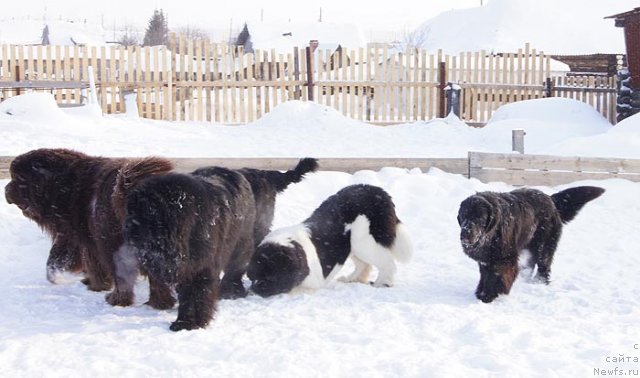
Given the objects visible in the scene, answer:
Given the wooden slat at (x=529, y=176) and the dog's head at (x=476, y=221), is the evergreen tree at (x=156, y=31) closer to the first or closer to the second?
the wooden slat at (x=529, y=176)

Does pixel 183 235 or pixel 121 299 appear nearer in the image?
pixel 183 235

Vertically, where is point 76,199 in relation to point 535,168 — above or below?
above

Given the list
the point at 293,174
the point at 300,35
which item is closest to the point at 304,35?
the point at 300,35

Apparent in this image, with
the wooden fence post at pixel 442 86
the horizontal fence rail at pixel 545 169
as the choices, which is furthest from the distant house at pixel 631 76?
the horizontal fence rail at pixel 545 169

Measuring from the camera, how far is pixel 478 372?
430 cm

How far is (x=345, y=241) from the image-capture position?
6.65m

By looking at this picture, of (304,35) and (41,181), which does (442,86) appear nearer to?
(41,181)

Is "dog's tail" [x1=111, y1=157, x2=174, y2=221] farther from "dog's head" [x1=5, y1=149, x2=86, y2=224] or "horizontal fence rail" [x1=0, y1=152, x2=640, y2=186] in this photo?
"horizontal fence rail" [x1=0, y1=152, x2=640, y2=186]

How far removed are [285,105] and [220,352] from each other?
14.3m

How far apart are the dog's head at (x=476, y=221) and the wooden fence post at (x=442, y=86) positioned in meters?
14.9

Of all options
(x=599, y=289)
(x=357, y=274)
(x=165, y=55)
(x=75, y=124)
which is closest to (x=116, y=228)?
(x=357, y=274)

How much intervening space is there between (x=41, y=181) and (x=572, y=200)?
476 centimetres

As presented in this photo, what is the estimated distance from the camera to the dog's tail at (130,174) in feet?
18.0

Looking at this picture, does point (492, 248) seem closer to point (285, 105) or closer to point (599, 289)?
point (599, 289)
